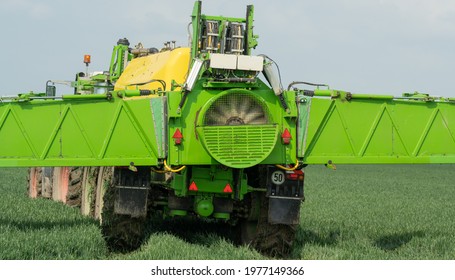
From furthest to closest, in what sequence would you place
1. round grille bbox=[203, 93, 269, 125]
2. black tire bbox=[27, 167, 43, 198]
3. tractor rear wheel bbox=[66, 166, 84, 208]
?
black tire bbox=[27, 167, 43, 198] → tractor rear wheel bbox=[66, 166, 84, 208] → round grille bbox=[203, 93, 269, 125]

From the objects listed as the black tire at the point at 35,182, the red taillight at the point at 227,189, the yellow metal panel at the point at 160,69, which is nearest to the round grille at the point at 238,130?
the red taillight at the point at 227,189

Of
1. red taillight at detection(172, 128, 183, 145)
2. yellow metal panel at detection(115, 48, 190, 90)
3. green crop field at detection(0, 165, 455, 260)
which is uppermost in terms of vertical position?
yellow metal panel at detection(115, 48, 190, 90)

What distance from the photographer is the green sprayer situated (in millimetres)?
9453

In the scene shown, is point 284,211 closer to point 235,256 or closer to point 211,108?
point 235,256

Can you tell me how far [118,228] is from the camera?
1005 centimetres

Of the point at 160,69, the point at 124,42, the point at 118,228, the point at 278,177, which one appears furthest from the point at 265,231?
the point at 124,42

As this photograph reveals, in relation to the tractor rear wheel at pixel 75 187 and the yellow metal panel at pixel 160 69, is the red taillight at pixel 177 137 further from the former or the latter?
the tractor rear wheel at pixel 75 187

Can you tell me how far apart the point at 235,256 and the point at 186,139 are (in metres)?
1.57

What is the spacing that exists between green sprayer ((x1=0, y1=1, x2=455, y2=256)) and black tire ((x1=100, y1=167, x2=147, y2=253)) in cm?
1

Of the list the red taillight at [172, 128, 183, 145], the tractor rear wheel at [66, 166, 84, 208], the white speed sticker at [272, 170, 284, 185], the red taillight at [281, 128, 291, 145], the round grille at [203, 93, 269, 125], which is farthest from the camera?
the tractor rear wheel at [66, 166, 84, 208]

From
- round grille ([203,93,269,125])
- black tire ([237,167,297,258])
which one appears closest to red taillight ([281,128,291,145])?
round grille ([203,93,269,125])

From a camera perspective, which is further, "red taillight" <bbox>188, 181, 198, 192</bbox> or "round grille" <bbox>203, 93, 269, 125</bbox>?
"red taillight" <bbox>188, 181, 198, 192</bbox>

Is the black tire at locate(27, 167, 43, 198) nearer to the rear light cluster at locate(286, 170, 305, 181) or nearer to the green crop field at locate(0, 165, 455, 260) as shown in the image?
the green crop field at locate(0, 165, 455, 260)
